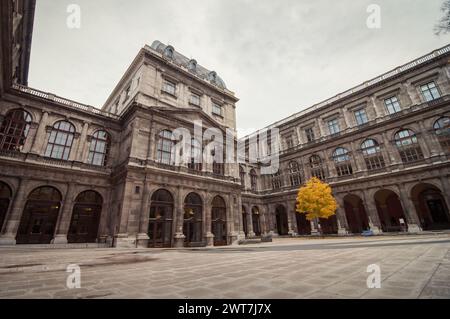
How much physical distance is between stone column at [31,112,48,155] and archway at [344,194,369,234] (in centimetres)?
3462

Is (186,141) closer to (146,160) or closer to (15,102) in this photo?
(146,160)

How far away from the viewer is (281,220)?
118ft

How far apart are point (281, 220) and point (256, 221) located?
4.44 m

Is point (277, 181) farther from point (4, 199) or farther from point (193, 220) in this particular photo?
point (4, 199)

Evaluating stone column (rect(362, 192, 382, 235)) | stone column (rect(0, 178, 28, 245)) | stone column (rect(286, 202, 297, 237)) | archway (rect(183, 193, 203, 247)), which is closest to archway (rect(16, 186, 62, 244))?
stone column (rect(0, 178, 28, 245))

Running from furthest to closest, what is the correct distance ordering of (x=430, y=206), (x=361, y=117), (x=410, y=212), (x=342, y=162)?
1. (x=342, y=162)
2. (x=361, y=117)
3. (x=430, y=206)
4. (x=410, y=212)

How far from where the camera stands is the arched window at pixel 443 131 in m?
21.9

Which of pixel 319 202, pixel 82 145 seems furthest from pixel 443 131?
pixel 82 145

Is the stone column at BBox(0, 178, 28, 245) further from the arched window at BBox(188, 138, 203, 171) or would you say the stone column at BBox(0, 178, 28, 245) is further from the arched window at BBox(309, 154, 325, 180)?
the arched window at BBox(309, 154, 325, 180)

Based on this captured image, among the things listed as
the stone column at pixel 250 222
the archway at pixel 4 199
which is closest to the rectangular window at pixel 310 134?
the stone column at pixel 250 222

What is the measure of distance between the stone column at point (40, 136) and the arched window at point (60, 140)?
1.60 ft

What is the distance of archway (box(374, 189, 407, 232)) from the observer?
86.0 ft

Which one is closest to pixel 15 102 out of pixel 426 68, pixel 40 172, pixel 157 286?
pixel 40 172
